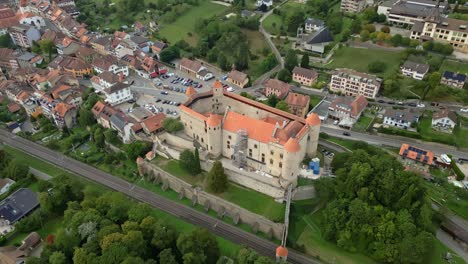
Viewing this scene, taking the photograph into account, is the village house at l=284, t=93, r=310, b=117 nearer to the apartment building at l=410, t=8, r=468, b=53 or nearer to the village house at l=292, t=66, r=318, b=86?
the village house at l=292, t=66, r=318, b=86

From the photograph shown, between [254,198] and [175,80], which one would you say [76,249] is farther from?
[175,80]

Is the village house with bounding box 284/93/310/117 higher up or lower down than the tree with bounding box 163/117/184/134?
lower down

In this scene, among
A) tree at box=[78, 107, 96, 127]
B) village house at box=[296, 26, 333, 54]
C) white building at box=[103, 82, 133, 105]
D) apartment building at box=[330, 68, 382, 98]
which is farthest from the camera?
village house at box=[296, 26, 333, 54]

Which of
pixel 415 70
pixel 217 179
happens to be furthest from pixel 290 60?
pixel 217 179

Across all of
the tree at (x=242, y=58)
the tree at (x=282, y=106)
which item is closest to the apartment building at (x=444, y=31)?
the tree at (x=242, y=58)

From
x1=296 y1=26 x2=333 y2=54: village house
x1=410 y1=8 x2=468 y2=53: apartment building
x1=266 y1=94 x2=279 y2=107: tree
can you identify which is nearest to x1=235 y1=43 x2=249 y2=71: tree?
x1=296 y1=26 x2=333 y2=54: village house

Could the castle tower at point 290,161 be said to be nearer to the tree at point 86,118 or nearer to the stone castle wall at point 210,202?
the stone castle wall at point 210,202
